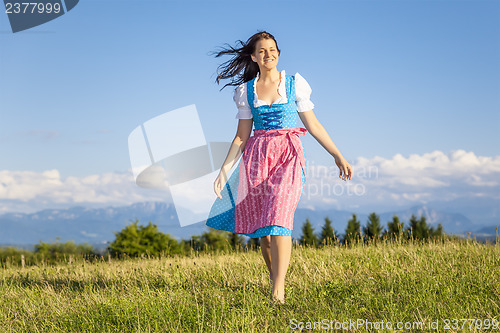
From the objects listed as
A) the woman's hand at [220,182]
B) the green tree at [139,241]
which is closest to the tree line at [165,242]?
the green tree at [139,241]

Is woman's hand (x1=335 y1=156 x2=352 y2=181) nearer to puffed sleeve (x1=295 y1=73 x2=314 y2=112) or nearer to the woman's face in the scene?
puffed sleeve (x1=295 y1=73 x2=314 y2=112)

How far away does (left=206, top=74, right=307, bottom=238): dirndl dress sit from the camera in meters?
4.32

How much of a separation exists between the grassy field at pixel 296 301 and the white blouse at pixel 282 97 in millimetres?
1838

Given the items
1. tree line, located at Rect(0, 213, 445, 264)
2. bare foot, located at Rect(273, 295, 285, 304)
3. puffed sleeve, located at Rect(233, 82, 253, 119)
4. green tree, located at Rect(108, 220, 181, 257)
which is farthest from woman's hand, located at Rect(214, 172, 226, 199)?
green tree, located at Rect(108, 220, 181, 257)

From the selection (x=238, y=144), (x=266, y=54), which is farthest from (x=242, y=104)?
(x=266, y=54)

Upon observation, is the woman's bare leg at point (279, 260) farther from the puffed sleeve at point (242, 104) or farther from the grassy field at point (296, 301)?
the puffed sleeve at point (242, 104)

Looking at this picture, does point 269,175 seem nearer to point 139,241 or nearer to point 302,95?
point 302,95

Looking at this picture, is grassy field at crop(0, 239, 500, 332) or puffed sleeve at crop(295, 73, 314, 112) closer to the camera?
grassy field at crop(0, 239, 500, 332)

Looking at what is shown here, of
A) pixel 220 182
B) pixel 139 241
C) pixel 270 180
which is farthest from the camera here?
pixel 139 241

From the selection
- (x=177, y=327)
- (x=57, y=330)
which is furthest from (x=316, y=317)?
(x=57, y=330)

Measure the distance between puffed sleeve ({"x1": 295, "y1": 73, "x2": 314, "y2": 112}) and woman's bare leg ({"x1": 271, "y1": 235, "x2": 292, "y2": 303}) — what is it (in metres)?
1.34

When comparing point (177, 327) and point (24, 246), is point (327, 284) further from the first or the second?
point (24, 246)

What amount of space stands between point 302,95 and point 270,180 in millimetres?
953

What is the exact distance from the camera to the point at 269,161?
4.53 meters
